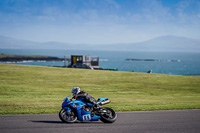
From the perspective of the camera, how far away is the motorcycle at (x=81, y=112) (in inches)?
402

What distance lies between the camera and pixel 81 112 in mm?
10266

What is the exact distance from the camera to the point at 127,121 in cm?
1078

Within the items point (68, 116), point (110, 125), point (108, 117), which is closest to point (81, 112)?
point (68, 116)

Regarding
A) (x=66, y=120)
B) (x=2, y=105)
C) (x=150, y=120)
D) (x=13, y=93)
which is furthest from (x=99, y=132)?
(x=13, y=93)

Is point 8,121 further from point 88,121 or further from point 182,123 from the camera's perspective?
point 182,123

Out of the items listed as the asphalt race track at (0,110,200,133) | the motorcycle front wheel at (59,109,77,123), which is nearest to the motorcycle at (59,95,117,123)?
the motorcycle front wheel at (59,109,77,123)

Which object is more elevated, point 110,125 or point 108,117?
point 108,117

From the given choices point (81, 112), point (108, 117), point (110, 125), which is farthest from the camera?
point (108, 117)

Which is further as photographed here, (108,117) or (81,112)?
(108,117)

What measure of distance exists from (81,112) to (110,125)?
1.26m

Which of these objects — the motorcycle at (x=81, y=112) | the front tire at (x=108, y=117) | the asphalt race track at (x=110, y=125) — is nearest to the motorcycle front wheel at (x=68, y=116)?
the motorcycle at (x=81, y=112)

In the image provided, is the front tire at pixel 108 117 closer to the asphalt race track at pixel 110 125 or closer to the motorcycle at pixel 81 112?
the motorcycle at pixel 81 112

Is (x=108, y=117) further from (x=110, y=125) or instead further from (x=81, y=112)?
(x=81, y=112)

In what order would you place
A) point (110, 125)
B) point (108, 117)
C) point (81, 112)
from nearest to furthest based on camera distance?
point (110, 125), point (81, 112), point (108, 117)
